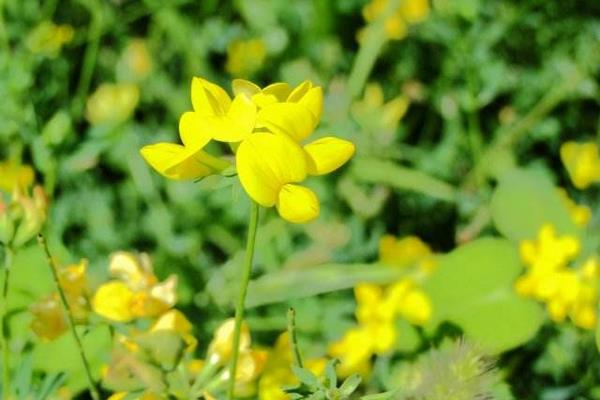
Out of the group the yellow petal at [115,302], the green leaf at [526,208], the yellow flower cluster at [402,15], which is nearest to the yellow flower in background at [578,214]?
the green leaf at [526,208]

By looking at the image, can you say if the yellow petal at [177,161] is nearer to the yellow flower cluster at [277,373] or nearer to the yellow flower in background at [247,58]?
the yellow flower cluster at [277,373]

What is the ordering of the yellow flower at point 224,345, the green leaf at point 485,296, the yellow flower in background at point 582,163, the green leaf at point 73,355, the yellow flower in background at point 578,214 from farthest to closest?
the yellow flower in background at point 582,163
the yellow flower in background at point 578,214
the green leaf at point 485,296
the green leaf at point 73,355
the yellow flower at point 224,345

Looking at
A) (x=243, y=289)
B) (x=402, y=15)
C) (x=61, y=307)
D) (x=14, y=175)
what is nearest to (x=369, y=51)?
(x=402, y=15)

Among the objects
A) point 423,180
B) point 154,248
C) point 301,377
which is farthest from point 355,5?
point 301,377

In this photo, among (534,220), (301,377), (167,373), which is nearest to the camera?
(301,377)

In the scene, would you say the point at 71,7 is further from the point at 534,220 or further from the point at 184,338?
the point at 184,338

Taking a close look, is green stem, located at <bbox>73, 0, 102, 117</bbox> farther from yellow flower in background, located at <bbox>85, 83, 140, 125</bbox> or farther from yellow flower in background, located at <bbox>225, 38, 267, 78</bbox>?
yellow flower in background, located at <bbox>225, 38, 267, 78</bbox>

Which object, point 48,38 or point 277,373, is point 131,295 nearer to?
point 277,373
